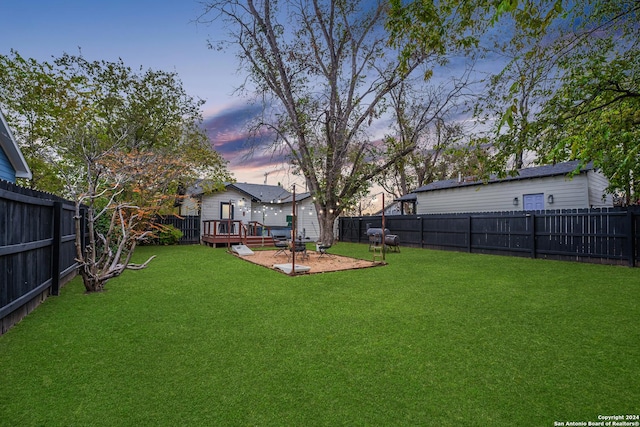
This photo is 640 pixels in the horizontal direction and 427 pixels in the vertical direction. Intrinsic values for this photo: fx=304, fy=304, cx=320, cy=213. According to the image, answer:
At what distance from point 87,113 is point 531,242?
20.6 m

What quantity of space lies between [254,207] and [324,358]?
843 inches

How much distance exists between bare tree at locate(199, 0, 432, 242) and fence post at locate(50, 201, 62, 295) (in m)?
11.1

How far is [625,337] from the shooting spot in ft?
11.6

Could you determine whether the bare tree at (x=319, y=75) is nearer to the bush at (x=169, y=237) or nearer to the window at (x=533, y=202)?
the window at (x=533, y=202)

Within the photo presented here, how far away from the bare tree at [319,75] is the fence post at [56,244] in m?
11.1

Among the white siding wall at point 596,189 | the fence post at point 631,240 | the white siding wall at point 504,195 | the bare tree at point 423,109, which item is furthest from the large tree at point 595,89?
the white siding wall at point 596,189

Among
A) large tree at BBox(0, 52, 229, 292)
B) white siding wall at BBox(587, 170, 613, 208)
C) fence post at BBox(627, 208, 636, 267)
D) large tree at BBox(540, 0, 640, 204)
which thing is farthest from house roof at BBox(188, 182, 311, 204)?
large tree at BBox(540, 0, 640, 204)

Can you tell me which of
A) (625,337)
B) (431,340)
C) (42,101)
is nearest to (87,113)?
(42,101)

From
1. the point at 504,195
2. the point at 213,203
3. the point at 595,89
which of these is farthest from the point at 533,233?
the point at 213,203

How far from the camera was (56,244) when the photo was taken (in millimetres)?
5395

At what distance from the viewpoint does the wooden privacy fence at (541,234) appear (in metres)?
9.18

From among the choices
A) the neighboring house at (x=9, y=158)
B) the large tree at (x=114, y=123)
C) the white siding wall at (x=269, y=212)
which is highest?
the large tree at (x=114, y=123)

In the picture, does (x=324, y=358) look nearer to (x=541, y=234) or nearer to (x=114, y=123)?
(x=541, y=234)

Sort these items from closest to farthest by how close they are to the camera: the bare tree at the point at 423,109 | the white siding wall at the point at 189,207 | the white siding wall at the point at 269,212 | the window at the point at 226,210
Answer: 1. the bare tree at the point at 423,109
2. the white siding wall at the point at 189,207
3. the white siding wall at the point at 269,212
4. the window at the point at 226,210
